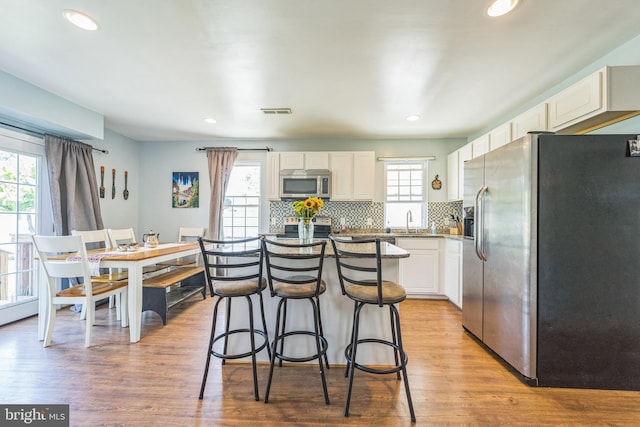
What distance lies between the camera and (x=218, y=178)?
14.9 feet

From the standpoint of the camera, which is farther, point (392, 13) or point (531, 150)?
point (531, 150)

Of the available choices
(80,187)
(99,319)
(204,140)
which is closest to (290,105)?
(204,140)

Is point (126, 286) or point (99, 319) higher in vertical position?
point (126, 286)

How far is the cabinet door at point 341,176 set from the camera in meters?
4.32

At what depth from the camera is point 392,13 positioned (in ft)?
5.62

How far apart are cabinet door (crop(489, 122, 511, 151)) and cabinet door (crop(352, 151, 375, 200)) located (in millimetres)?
1591

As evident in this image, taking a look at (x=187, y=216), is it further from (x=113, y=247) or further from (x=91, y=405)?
(x=91, y=405)

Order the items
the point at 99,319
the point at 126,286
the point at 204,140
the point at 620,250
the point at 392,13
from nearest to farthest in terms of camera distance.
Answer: the point at 392,13 → the point at 620,250 → the point at 126,286 → the point at 99,319 → the point at 204,140

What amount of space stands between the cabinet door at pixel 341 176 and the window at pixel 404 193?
703 mm

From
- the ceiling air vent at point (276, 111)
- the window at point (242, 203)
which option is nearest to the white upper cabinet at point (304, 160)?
the window at point (242, 203)

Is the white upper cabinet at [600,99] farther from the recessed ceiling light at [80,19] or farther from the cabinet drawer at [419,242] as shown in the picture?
the recessed ceiling light at [80,19]

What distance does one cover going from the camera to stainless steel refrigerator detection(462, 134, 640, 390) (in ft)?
6.13

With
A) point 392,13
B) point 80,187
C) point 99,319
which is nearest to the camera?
point 392,13

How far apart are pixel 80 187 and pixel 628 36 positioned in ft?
18.4
